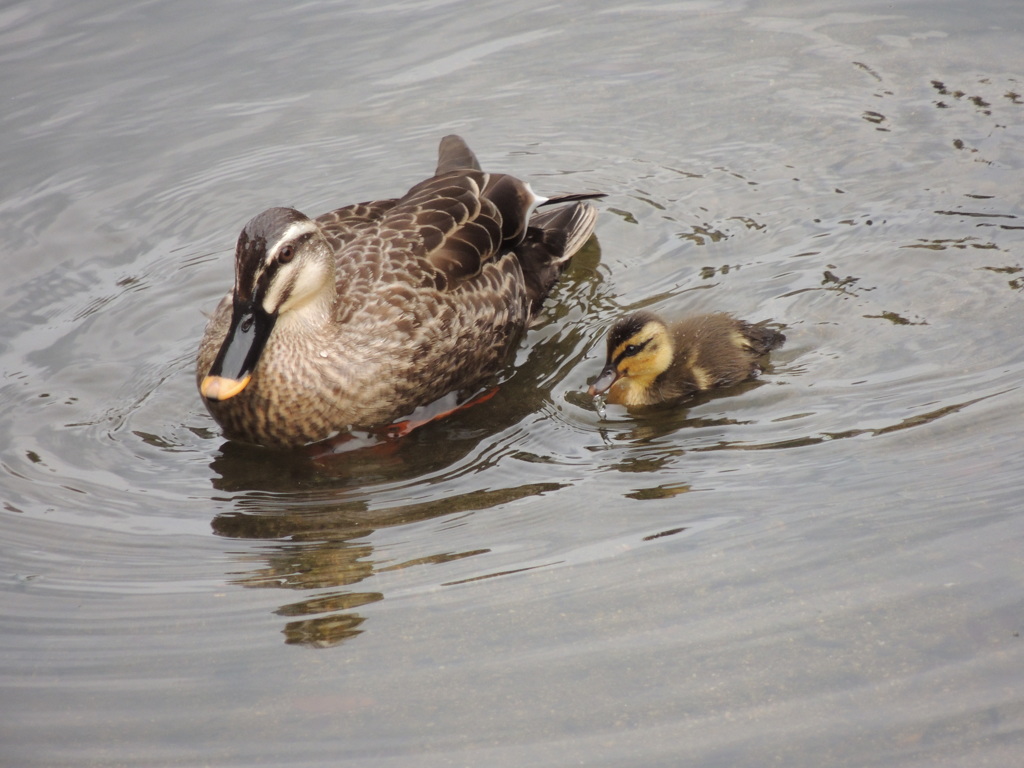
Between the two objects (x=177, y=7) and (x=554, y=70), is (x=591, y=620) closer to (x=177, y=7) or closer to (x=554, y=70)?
(x=554, y=70)

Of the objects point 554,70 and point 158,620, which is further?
point 554,70

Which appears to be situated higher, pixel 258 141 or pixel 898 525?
pixel 258 141

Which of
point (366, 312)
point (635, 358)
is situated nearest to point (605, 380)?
point (635, 358)

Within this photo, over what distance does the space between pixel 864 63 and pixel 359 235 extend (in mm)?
3487

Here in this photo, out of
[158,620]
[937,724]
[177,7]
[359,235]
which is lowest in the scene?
[937,724]

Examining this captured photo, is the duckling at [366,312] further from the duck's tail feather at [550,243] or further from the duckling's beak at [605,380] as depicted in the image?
the duckling's beak at [605,380]

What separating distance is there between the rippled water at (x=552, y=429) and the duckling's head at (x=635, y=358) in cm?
14

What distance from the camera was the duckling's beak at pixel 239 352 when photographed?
164 inches

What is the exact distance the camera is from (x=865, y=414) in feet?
14.0

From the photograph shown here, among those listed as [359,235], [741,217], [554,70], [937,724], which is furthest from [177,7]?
[937,724]

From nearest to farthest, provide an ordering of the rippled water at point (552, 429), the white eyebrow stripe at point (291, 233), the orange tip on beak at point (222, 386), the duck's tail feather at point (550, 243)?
1. the rippled water at point (552, 429)
2. the orange tip on beak at point (222, 386)
3. the white eyebrow stripe at point (291, 233)
4. the duck's tail feather at point (550, 243)

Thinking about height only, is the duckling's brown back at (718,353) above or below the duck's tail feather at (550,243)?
below

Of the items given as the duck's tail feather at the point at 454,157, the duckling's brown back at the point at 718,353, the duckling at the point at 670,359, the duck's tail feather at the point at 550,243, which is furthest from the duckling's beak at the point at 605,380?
the duck's tail feather at the point at 454,157

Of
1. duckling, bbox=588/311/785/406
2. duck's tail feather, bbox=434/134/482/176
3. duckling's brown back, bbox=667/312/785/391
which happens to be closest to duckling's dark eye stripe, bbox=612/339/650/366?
duckling, bbox=588/311/785/406
